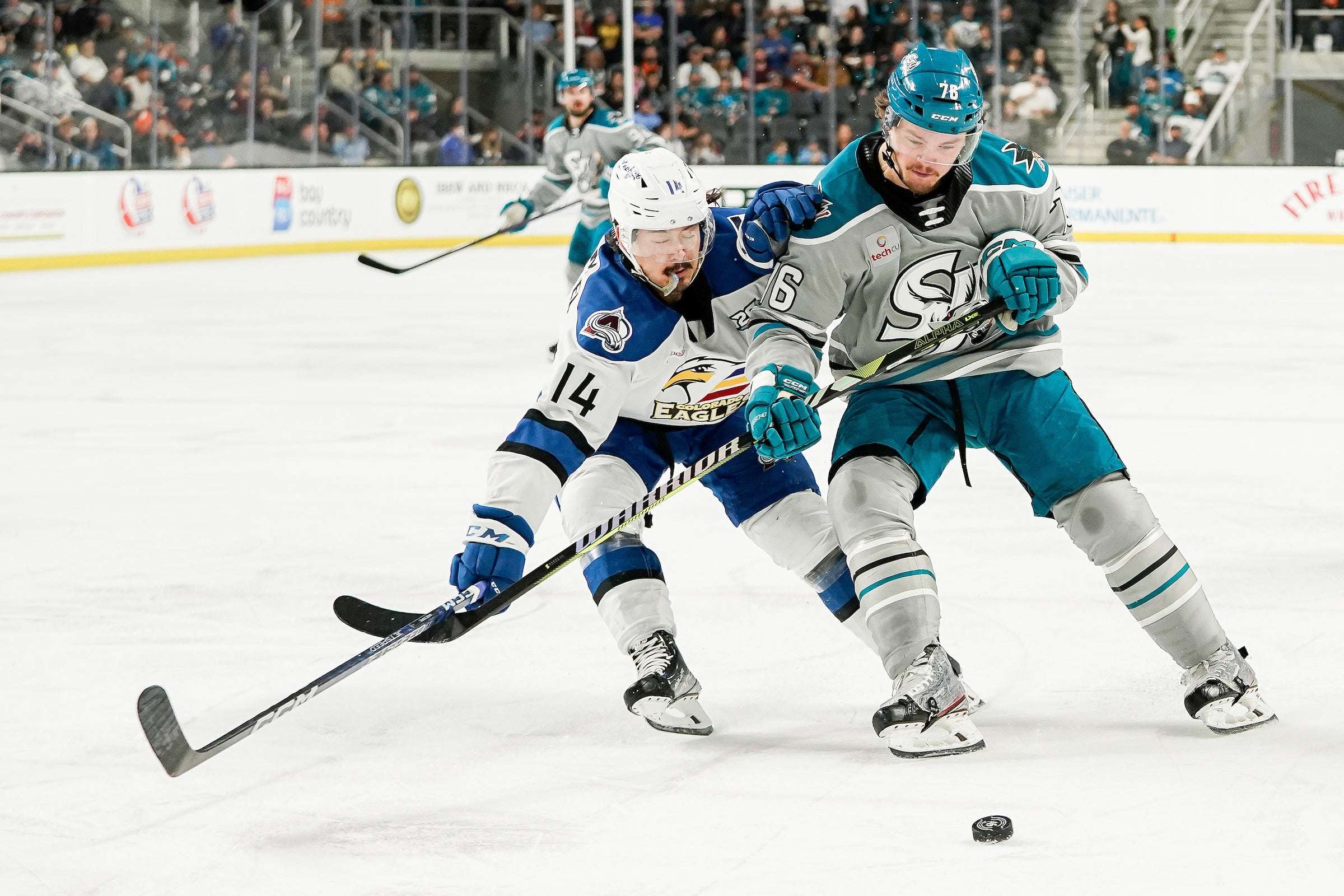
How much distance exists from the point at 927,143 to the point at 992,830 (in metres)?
Answer: 0.99

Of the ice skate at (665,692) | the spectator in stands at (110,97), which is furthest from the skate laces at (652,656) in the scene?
the spectator in stands at (110,97)

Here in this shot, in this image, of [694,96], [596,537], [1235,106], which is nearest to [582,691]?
[596,537]

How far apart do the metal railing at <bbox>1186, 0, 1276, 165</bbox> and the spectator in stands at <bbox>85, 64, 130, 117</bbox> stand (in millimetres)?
7819

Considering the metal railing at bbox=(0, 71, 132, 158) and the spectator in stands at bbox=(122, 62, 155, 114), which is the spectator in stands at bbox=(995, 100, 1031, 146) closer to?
the spectator in stands at bbox=(122, 62, 155, 114)

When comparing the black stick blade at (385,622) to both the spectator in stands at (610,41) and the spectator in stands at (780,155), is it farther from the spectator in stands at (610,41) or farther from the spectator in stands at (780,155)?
the spectator in stands at (610,41)

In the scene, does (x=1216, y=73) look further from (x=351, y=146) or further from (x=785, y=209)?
(x=785, y=209)

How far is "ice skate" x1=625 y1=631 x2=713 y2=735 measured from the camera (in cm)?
254

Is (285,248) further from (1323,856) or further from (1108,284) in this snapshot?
(1323,856)

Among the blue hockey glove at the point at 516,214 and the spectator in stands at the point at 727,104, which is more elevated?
the spectator in stands at the point at 727,104

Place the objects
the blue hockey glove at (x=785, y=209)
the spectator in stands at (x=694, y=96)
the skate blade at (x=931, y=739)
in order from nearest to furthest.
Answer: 1. the skate blade at (x=931, y=739)
2. the blue hockey glove at (x=785, y=209)
3. the spectator in stands at (x=694, y=96)

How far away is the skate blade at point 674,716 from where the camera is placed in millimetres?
2527

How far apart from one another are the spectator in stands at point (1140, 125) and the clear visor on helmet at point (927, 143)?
10.7 metres

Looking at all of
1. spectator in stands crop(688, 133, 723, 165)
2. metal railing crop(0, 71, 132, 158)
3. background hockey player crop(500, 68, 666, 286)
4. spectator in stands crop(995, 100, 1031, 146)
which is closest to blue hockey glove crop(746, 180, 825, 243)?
background hockey player crop(500, 68, 666, 286)

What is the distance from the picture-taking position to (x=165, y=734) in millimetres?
2271
